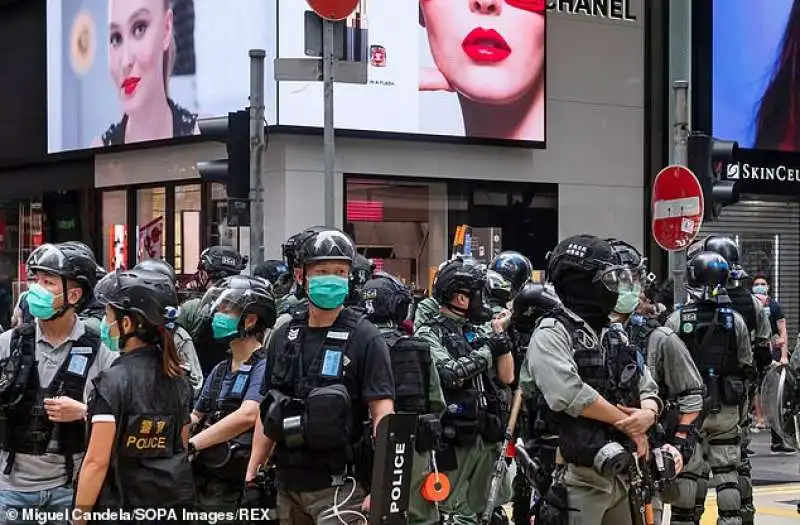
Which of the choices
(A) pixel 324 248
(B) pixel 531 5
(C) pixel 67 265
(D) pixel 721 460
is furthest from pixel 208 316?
(B) pixel 531 5

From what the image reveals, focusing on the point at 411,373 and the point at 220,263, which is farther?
the point at 220,263

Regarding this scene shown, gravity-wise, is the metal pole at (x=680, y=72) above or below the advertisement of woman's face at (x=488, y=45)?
below

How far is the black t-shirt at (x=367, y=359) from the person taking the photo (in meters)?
5.29

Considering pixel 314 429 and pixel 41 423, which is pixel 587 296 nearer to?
pixel 314 429

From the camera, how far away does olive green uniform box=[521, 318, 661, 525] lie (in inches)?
210

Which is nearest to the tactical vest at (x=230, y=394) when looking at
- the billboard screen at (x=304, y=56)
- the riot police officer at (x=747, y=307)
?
the riot police officer at (x=747, y=307)

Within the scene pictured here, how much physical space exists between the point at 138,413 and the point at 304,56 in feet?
36.0

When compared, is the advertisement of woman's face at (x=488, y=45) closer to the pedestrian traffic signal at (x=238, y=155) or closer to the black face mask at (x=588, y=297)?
the pedestrian traffic signal at (x=238, y=155)

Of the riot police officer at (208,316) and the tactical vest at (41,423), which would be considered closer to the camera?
the tactical vest at (41,423)

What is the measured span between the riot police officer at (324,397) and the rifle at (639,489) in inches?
47.5

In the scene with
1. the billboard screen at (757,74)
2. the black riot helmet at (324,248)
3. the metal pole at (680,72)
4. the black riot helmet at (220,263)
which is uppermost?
the billboard screen at (757,74)

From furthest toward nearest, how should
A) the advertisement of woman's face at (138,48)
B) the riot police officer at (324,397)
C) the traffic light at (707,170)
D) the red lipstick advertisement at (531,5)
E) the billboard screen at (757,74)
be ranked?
the billboard screen at (757,74) → the red lipstick advertisement at (531,5) → the advertisement of woman's face at (138,48) → the traffic light at (707,170) → the riot police officer at (324,397)

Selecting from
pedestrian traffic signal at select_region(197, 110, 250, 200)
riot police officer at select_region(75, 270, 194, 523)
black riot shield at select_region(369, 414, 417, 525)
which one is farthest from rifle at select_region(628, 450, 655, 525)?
pedestrian traffic signal at select_region(197, 110, 250, 200)

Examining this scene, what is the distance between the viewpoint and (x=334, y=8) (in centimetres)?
930
